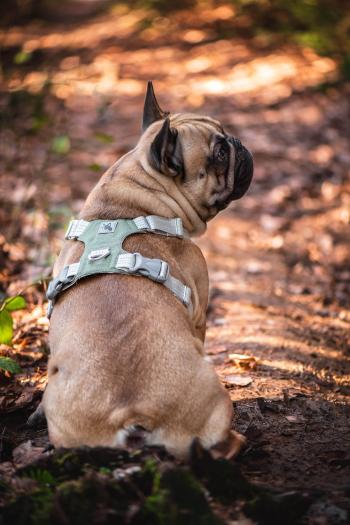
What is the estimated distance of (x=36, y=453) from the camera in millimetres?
3398

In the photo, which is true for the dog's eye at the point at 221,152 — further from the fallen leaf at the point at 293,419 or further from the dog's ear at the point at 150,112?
the fallen leaf at the point at 293,419

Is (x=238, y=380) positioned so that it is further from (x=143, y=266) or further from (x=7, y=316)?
(x=7, y=316)

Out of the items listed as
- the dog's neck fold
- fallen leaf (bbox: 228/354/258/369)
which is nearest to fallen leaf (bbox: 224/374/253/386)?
fallen leaf (bbox: 228/354/258/369)

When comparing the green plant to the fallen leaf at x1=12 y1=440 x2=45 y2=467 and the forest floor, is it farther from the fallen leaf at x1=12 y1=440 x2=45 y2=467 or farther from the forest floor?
the fallen leaf at x1=12 y1=440 x2=45 y2=467

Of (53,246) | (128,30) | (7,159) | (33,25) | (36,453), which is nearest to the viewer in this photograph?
(36,453)

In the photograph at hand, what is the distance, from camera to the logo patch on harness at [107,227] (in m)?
3.73

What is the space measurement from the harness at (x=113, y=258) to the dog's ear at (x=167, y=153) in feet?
1.29

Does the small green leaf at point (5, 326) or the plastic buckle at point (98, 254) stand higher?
the plastic buckle at point (98, 254)

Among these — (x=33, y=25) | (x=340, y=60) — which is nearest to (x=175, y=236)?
(x=340, y=60)

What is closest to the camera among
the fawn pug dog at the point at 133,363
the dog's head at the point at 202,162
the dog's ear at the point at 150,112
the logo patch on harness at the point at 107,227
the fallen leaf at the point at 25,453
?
the fawn pug dog at the point at 133,363

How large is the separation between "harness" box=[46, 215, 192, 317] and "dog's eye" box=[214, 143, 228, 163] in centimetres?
75

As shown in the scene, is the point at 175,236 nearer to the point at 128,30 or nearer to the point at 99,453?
the point at 99,453

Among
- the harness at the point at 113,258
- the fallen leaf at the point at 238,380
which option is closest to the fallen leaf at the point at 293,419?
the fallen leaf at the point at 238,380

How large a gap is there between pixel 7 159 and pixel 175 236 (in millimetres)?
4951
